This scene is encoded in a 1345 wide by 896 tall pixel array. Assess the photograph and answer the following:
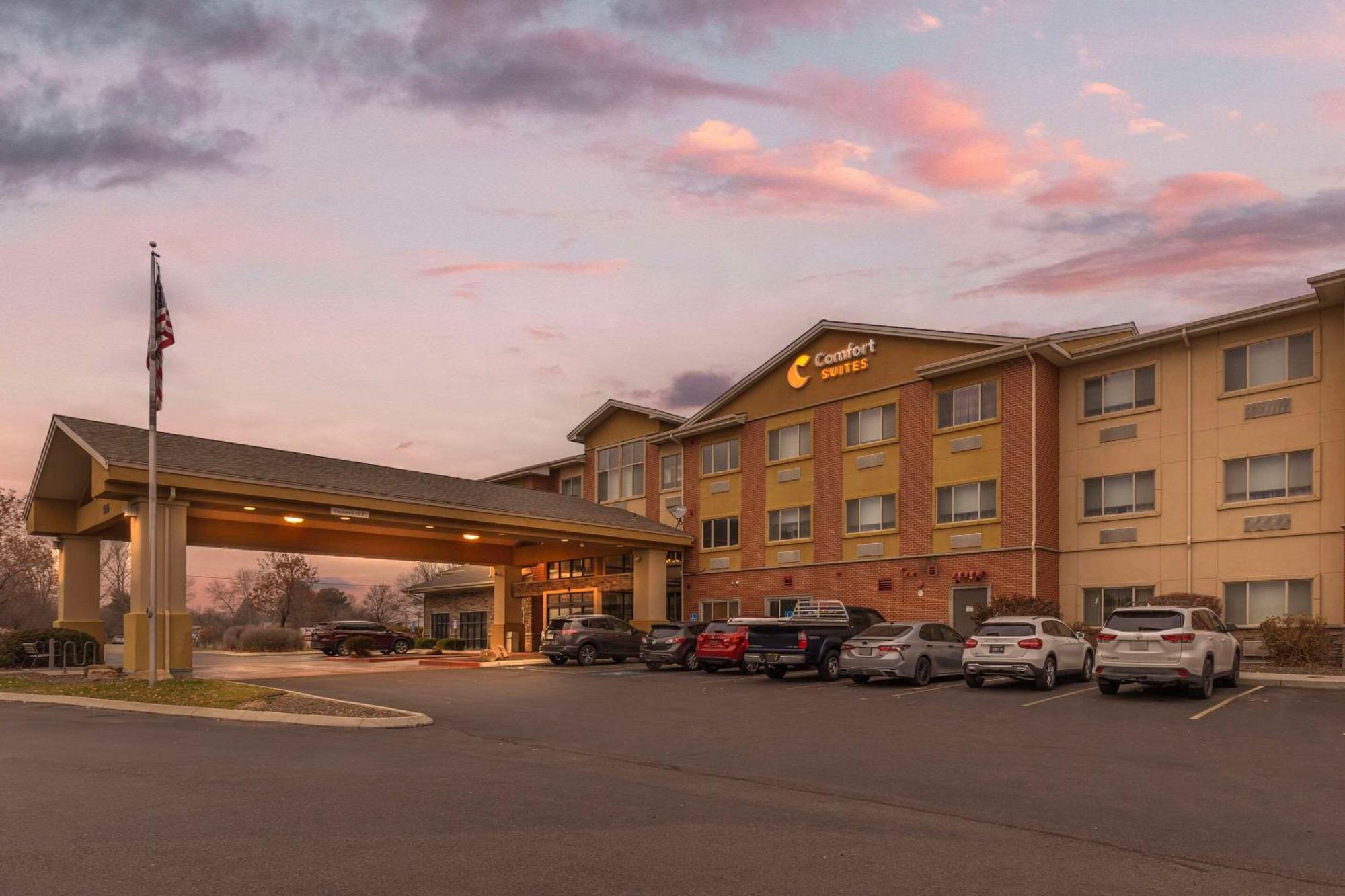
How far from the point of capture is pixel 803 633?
2561 centimetres

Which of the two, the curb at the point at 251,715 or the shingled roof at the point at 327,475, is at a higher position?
the shingled roof at the point at 327,475

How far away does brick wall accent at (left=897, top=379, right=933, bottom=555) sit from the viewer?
34.7 meters

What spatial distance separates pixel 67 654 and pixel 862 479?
25.8 m

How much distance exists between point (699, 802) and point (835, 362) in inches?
1180

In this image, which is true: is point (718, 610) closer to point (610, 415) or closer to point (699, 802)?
point (610, 415)

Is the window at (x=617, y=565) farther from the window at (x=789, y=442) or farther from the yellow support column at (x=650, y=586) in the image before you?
the window at (x=789, y=442)

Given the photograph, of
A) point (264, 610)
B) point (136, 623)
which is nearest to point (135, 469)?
point (136, 623)

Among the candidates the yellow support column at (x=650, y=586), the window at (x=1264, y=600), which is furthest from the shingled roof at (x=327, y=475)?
the window at (x=1264, y=600)

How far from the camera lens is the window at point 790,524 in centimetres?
3884

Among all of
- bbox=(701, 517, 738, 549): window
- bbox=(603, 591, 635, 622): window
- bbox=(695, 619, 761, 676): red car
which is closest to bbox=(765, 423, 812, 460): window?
bbox=(701, 517, 738, 549): window

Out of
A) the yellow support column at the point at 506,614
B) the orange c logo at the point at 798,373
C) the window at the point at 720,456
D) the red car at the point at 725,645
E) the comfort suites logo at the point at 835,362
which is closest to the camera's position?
the red car at the point at 725,645

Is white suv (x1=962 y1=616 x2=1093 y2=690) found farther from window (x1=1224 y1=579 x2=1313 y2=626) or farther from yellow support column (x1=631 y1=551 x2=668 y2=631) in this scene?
yellow support column (x1=631 y1=551 x2=668 y2=631)

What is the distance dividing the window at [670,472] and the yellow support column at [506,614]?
7.36 metres

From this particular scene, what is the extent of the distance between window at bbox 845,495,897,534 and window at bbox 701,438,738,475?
6240 millimetres
